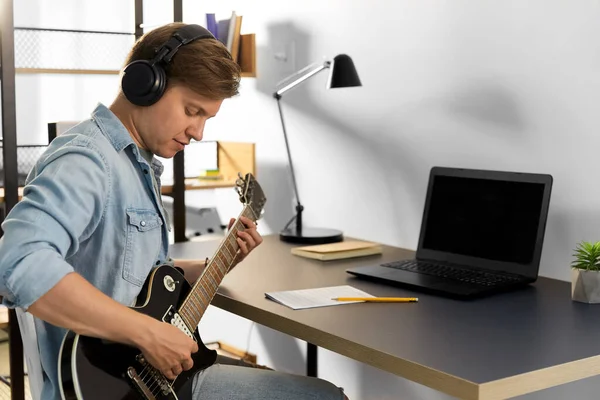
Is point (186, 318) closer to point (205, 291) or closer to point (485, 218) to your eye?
point (205, 291)

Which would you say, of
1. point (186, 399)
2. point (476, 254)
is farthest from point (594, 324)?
point (186, 399)

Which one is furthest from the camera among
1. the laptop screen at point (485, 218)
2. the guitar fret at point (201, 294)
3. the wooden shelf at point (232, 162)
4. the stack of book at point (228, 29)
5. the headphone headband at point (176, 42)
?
the wooden shelf at point (232, 162)

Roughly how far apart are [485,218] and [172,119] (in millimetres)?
881

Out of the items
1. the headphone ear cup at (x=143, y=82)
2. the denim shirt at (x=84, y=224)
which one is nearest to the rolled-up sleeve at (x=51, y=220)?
the denim shirt at (x=84, y=224)

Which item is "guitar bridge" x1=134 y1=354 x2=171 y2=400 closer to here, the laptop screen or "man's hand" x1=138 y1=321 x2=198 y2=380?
"man's hand" x1=138 y1=321 x2=198 y2=380

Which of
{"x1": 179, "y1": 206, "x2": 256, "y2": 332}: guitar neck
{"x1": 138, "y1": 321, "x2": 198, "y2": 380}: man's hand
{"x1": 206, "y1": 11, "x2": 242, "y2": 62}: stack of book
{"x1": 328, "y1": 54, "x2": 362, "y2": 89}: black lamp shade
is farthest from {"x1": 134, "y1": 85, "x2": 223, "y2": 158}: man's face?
{"x1": 206, "y1": 11, "x2": 242, "y2": 62}: stack of book

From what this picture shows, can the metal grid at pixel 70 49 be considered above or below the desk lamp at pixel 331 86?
above

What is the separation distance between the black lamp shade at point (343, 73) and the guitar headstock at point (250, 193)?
0.57 meters

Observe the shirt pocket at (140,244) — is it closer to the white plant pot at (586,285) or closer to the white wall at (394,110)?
the white plant pot at (586,285)

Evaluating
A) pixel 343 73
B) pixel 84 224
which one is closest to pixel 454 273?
pixel 343 73

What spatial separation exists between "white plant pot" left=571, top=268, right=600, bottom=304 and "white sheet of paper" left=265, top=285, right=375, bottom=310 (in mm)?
431

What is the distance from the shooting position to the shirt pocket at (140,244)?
142cm

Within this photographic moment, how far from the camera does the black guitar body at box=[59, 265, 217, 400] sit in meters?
1.27

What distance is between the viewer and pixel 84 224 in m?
1.29
